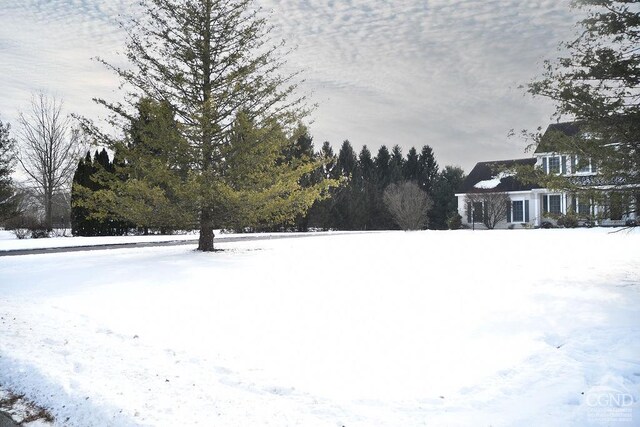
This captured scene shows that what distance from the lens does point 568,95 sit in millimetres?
8906

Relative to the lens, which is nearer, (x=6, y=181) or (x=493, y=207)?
(x=6, y=181)

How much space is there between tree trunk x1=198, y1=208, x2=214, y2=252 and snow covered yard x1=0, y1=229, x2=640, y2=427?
412 centimetres

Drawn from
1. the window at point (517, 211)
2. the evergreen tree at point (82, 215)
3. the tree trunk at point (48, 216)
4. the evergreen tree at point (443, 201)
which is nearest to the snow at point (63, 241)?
the tree trunk at point (48, 216)

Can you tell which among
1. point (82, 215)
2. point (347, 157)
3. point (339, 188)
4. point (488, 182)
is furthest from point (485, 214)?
point (82, 215)

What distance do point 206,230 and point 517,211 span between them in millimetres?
27796

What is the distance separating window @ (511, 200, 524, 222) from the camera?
3525 centimetres

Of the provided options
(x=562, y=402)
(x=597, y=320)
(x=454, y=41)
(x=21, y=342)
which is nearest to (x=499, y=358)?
(x=562, y=402)

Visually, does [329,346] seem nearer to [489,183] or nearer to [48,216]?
[48,216]

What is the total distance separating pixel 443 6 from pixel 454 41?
199 cm

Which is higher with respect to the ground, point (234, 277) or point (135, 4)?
point (135, 4)

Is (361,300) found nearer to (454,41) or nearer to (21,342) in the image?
(21,342)

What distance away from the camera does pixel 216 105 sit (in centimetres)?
1384

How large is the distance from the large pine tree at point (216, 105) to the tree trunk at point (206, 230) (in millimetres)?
32

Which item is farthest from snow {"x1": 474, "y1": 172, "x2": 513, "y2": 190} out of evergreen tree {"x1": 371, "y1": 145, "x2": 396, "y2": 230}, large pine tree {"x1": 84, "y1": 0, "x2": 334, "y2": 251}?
large pine tree {"x1": 84, "y1": 0, "x2": 334, "y2": 251}
